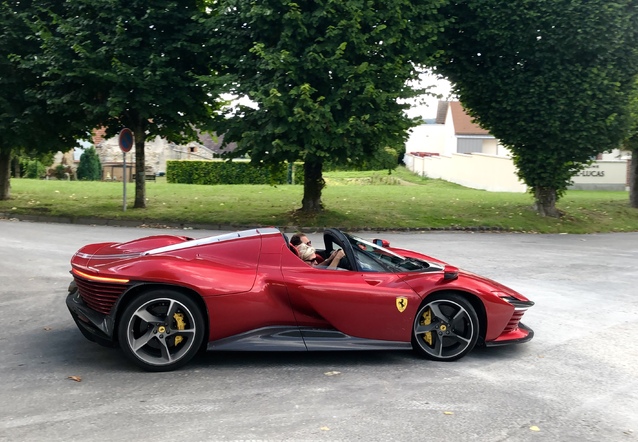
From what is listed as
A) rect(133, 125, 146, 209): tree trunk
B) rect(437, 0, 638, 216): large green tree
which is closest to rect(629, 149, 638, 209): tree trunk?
rect(437, 0, 638, 216): large green tree

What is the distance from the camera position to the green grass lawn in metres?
19.0

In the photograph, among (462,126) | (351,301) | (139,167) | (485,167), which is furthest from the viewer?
(462,126)

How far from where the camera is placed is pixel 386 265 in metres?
6.32

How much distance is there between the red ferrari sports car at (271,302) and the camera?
5.63 metres

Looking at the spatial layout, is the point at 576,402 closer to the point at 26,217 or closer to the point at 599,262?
the point at 599,262

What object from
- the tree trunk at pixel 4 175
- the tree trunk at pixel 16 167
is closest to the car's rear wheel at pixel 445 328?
the tree trunk at pixel 4 175

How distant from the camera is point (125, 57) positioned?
18609 millimetres

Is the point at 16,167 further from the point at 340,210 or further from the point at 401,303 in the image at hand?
the point at 401,303

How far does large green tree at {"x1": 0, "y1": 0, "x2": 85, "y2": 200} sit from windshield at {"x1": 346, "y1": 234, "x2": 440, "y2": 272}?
1513 centimetres

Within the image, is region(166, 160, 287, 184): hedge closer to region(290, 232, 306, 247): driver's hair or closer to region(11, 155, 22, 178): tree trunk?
region(11, 155, 22, 178): tree trunk

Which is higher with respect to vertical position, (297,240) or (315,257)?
(297,240)

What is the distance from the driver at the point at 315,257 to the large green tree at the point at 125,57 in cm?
1208

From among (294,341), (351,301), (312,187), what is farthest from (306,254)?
(312,187)

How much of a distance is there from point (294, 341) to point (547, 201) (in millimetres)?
17532
